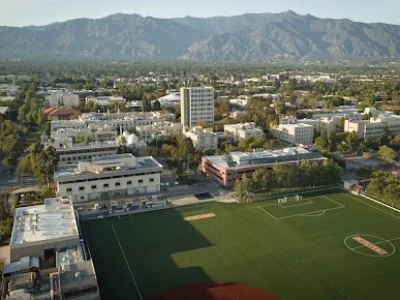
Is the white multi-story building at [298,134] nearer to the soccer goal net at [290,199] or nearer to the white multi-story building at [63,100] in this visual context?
the soccer goal net at [290,199]

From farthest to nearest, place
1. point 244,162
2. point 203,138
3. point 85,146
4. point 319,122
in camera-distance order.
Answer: point 319,122 < point 203,138 < point 85,146 < point 244,162

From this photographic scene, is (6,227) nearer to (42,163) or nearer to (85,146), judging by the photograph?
(42,163)

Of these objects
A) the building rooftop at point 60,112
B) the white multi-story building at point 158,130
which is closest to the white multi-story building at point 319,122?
the white multi-story building at point 158,130

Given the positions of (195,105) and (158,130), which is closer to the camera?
(158,130)

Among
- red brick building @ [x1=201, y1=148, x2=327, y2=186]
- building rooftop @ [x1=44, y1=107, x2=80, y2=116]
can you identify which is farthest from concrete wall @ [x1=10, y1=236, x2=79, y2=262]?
building rooftop @ [x1=44, y1=107, x2=80, y2=116]

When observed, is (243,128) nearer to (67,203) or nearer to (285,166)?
(285,166)

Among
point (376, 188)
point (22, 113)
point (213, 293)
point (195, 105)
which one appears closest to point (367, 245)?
point (376, 188)

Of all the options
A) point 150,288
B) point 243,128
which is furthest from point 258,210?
point 243,128
